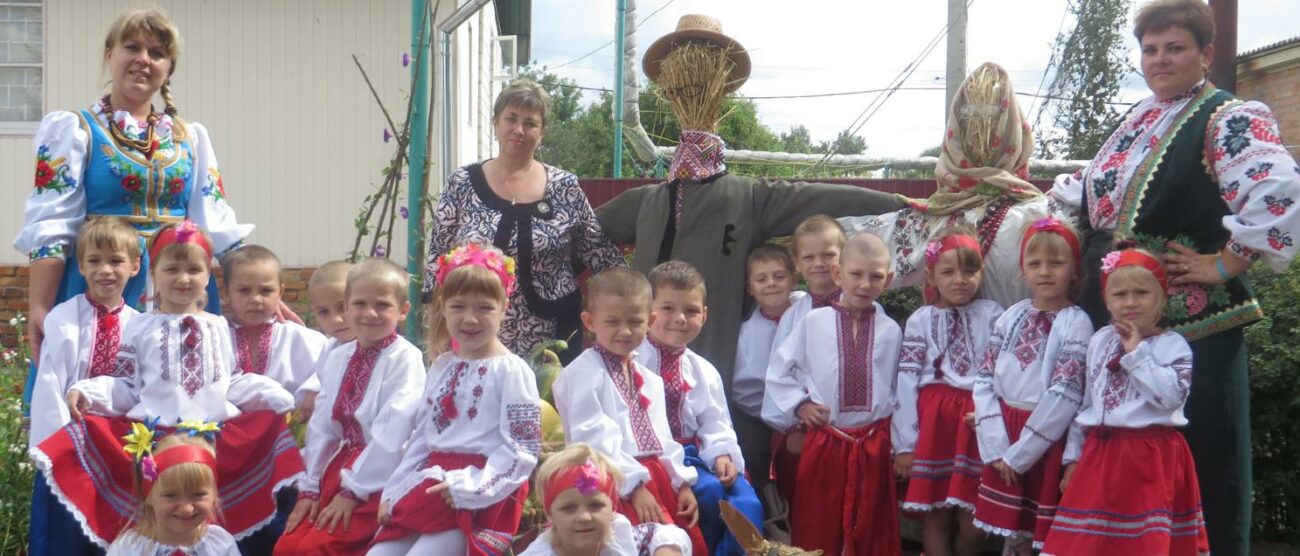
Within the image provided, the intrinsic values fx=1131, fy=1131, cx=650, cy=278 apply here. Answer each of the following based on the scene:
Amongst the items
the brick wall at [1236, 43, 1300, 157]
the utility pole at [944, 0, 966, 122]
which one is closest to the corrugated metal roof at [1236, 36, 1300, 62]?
the brick wall at [1236, 43, 1300, 157]

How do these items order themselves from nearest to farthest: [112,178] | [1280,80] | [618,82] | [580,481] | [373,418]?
[580,481] < [373,418] < [112,178] < [618,82] < [1280,80]

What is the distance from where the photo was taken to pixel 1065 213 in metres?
4.22

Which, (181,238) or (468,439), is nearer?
(468,439)

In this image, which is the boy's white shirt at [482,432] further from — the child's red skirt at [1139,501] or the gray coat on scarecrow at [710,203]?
the child's red skirt at [1139,501]

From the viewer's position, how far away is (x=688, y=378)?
13.7 feet

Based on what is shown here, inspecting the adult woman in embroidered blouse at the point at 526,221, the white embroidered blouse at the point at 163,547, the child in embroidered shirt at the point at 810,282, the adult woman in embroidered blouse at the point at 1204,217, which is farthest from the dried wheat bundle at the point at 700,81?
the white embroidered blouse at the point at 163,547

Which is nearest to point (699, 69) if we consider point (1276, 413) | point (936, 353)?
point (936, 353)

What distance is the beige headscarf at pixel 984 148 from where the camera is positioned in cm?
443

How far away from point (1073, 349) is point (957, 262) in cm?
55

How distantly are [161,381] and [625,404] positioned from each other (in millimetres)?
1558

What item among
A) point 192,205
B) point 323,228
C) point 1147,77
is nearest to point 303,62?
point 323,228

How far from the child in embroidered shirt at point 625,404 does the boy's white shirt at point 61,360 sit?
62.2 inches

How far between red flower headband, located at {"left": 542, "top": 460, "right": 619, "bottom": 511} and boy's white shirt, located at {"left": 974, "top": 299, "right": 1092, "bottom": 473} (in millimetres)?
1381

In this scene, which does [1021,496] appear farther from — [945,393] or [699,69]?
[699,69]
